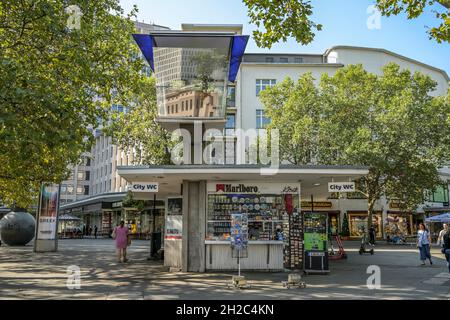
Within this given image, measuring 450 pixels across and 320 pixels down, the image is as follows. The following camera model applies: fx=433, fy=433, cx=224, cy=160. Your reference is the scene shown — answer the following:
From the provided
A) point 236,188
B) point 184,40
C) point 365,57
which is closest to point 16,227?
point 236,188

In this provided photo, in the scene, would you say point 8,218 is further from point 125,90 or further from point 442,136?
point 442,136

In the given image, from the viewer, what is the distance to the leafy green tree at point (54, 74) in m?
10.8

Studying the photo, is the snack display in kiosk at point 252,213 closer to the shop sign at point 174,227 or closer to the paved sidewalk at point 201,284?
the shop sign at point 174,227

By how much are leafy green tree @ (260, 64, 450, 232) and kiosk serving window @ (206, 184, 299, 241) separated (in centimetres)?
1823

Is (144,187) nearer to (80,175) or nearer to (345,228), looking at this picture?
(345,228)

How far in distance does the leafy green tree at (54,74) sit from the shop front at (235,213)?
3001mm

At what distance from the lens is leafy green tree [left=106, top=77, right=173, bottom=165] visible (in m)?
27.3

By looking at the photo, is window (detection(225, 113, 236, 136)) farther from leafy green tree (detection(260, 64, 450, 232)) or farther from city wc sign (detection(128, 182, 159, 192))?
city wc sign (detection(128, 182, 159, 192))

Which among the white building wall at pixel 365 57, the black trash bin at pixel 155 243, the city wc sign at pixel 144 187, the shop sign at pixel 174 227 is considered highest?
the white building wall at pixel 365 57

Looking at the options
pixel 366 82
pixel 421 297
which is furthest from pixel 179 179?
pixel 366 82

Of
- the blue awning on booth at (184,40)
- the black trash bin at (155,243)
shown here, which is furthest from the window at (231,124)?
the blue awning on booth at (184,40)

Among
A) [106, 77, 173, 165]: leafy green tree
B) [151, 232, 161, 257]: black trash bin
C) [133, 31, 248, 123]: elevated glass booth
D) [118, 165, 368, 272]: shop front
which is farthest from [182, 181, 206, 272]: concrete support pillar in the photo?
[106, 77, 173, 165]: leafy green tree

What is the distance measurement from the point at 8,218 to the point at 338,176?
78.7ft

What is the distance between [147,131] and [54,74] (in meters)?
13.9
